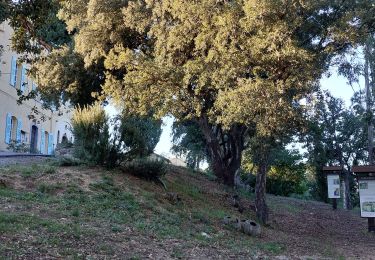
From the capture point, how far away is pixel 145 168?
50.4 ft

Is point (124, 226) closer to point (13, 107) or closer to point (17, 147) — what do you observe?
point (17, 147)

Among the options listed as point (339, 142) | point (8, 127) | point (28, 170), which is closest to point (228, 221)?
point (28, 170)

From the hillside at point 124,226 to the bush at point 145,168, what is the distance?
0.44 metres

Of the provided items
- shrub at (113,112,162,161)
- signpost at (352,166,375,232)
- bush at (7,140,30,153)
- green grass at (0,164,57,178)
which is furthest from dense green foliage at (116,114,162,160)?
bush at (7,140,30,153)

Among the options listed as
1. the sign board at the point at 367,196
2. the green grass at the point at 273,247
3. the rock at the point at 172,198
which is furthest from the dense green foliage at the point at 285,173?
the green grass at the point at 273,247

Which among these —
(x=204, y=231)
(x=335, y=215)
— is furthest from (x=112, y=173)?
(x=335, y=215)

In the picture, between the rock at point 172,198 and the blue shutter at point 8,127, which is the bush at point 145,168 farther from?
the blue shutter at point 8,127

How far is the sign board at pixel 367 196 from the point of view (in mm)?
16203

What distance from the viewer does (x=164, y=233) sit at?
10078mm

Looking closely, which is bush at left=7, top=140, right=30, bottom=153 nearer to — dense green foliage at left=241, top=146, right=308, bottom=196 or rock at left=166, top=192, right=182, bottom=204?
rock at left=166, top=192, right=182, bottom=204

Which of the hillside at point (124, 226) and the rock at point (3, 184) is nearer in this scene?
the hillside at point (124, 226)

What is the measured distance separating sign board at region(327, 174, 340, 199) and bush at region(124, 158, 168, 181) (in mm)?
11038

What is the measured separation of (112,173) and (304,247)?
6.17 metres

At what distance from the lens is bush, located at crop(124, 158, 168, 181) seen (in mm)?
15297
